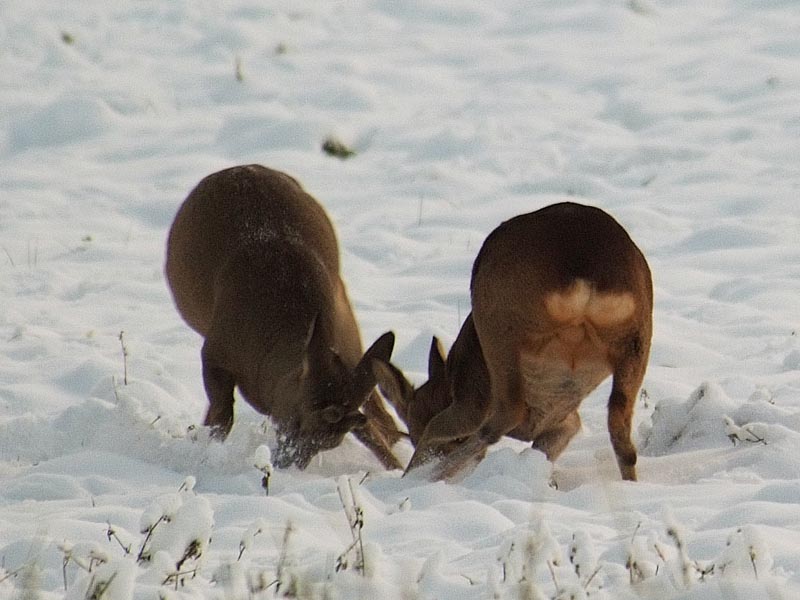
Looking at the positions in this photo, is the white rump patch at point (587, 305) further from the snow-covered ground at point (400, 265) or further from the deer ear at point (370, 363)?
the deer ear at point (370, 363)

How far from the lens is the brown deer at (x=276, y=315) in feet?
22.8

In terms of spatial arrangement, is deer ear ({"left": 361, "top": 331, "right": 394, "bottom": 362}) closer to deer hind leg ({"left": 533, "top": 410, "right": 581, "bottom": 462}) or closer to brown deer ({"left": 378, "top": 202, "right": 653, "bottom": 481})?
brown deer ({"left": 378, "top": 202, "right": 653, "bottom": 481})

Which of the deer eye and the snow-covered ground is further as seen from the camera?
the deer eye

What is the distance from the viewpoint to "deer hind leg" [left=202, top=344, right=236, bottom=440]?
736cm

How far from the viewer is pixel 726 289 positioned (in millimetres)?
9211

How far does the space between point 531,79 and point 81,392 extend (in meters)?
6.66

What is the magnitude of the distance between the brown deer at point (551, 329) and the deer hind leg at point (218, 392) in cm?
83

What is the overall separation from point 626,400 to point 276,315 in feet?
5.75

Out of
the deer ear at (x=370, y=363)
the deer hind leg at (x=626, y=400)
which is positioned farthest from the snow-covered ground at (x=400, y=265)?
the deer ear at (x=370, y=363)

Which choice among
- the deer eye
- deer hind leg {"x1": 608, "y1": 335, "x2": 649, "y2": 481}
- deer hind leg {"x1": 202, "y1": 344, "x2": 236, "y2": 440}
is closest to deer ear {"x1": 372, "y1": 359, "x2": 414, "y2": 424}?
the deer eye

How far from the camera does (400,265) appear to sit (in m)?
10.2

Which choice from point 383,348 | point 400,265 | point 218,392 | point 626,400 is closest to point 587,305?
point 626,400

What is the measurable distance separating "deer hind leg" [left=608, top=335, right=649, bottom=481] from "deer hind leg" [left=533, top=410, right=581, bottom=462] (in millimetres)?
622

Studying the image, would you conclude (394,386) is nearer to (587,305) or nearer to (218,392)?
(218,392)
